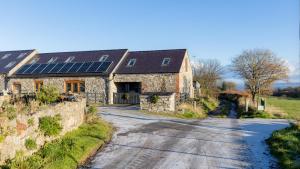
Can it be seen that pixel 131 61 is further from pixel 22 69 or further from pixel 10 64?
pixel 10 64

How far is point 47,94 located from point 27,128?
15.2 feet

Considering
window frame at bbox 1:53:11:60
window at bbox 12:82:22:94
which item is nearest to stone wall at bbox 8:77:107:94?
window at bbox 12:82:22:94

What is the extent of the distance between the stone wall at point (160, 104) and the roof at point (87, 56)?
344 inches

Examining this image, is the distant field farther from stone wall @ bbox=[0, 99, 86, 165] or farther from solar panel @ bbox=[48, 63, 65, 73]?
solar panel @ bbox=[48, 63, 65, 73]

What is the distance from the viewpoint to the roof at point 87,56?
100 ft

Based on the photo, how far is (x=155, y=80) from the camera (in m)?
26.8

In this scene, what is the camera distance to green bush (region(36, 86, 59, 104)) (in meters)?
13.3

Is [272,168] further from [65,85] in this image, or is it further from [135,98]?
[65,85]

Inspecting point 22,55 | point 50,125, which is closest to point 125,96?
point 22,55

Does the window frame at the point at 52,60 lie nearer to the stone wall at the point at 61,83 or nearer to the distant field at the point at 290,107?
the stone wall at the point at 61,83

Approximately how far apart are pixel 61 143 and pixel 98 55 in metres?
22.5

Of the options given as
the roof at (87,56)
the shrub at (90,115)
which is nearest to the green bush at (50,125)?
the shrub at (90,115)

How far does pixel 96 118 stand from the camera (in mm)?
14664

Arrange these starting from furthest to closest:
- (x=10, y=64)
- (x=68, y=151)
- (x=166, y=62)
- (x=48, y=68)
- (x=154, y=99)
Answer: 1. (x=10, y=64)
2. (x=48, y=68)
3. (x=166, y=62)
4. (x=154, y=99)
5. (x=68, y=151)
